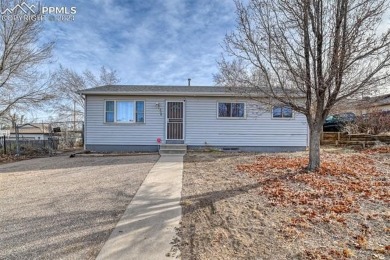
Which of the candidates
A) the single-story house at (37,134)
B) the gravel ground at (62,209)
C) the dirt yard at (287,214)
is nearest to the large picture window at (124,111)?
the gravel ground at (62,209)

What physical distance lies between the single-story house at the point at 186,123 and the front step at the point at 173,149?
32 centimetres

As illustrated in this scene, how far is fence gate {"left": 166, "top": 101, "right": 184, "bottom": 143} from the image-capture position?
42.4 ft

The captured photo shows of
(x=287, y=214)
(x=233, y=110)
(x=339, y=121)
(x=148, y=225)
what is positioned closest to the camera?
(x=148, y=225)

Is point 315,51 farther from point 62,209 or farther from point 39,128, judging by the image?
point 39,128

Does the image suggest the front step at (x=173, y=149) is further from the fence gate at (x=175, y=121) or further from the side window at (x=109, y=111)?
the side window at (x=109, y=111)

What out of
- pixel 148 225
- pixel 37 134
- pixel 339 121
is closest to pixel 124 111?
pixel 148 225

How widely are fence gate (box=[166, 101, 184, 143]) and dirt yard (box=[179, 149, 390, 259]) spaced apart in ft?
18.8

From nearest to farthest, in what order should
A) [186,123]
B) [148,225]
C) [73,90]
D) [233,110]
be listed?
[148,225], [186,123], [233,110], [73,90]

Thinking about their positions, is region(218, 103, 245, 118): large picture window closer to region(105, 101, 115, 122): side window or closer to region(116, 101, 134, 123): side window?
region(116, 101, 134, 123): side window

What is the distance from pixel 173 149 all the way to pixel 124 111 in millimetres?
3209

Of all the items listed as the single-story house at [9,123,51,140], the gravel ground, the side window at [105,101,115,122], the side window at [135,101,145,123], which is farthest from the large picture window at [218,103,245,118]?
the single-story house at [9,123,51,140]

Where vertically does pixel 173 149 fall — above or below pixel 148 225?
above

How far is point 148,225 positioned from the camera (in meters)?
3.84

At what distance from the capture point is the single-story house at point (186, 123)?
1271cm
